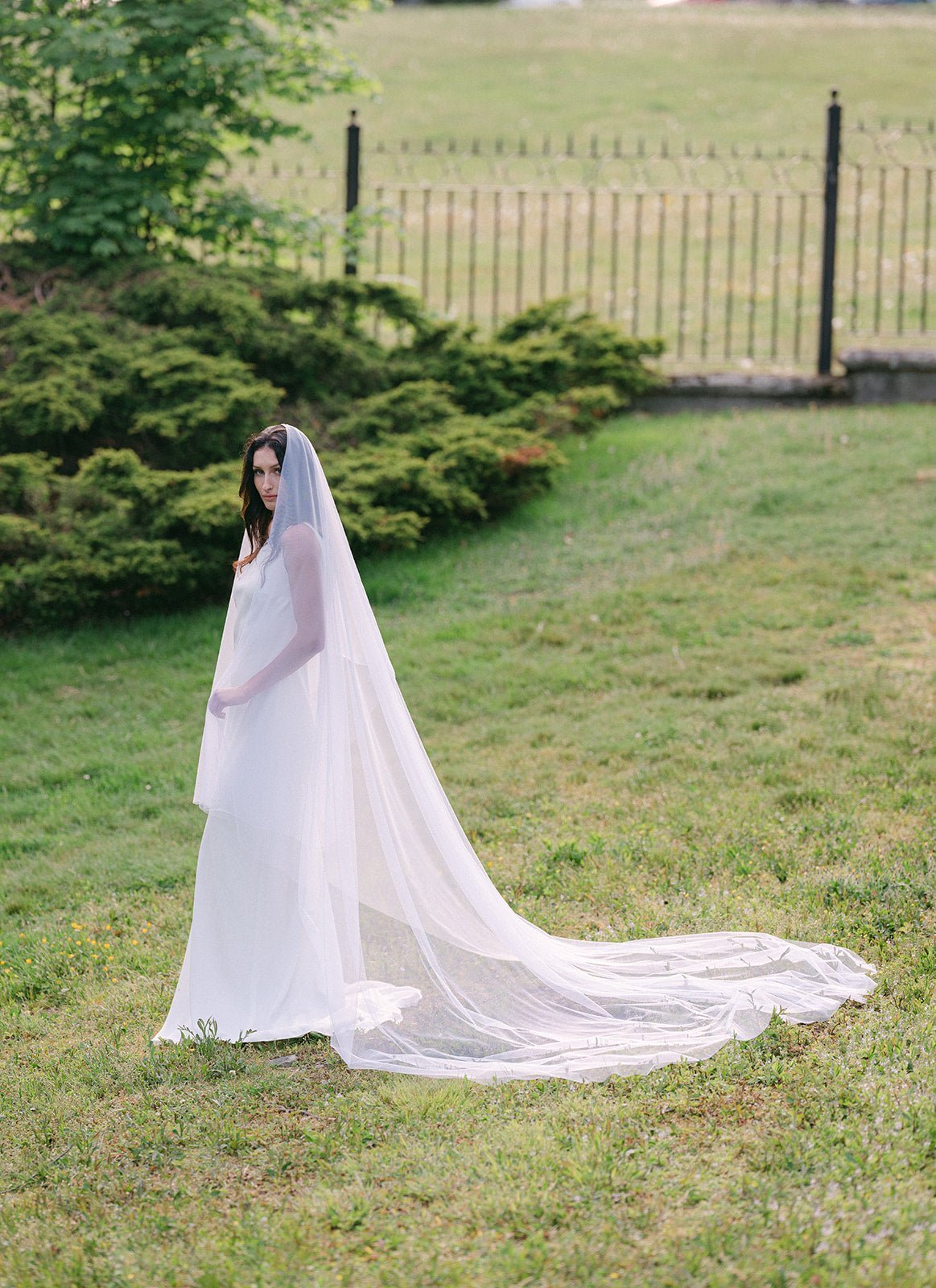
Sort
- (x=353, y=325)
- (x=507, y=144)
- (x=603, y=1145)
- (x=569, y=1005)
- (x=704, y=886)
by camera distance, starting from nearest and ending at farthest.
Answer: (x=603, y=1145) < (x=569, y=1005) < (x=704, y=886) < (x=353, y=325) < (x=507, y=144)

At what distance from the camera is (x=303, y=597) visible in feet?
15.5

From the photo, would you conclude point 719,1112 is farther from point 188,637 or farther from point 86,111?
point 86,111

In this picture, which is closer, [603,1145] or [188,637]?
[603,1145]

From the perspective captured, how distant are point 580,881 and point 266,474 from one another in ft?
7.13

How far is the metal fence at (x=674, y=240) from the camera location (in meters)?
12.9

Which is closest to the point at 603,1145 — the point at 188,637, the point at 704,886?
the point at 704,886

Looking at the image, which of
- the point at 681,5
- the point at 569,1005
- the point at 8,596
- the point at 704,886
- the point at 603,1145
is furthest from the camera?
the point at 681,5

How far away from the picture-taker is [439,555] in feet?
32.1

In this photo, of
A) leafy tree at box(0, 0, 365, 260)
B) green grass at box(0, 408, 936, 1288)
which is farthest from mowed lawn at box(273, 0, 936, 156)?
green grass at box(0, 408, 936, 1288)

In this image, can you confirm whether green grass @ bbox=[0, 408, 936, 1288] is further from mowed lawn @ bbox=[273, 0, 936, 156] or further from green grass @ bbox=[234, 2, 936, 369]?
mowed lawn @ bbox=[273, 0, 936, 156]

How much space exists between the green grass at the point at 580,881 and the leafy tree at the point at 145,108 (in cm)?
330

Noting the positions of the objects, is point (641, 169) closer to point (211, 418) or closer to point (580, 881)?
point (211, 418)

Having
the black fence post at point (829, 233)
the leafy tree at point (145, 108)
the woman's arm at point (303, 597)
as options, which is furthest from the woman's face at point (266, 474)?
the black fence post at point (829, 233)

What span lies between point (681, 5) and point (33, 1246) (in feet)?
164
